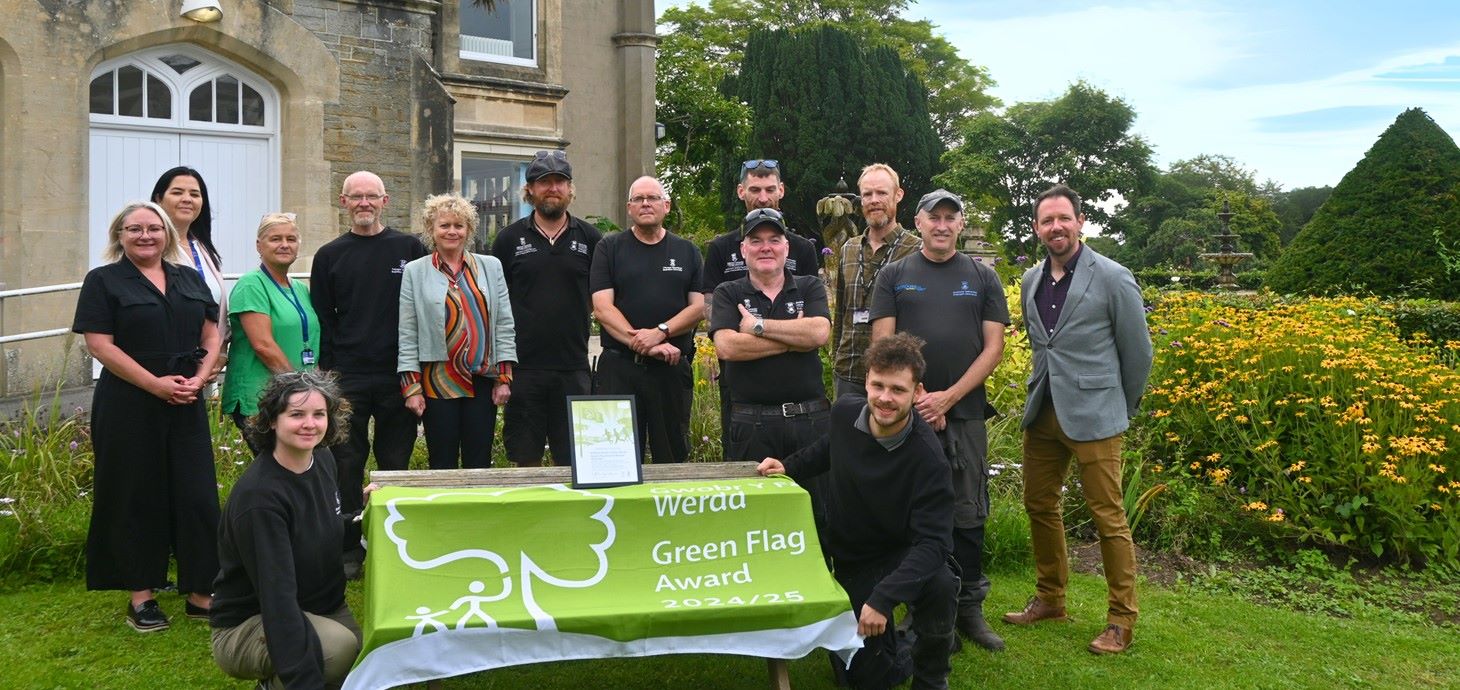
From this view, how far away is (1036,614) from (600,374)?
2.53m

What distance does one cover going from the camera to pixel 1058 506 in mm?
5816

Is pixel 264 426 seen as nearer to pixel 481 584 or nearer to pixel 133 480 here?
pixel 481 584

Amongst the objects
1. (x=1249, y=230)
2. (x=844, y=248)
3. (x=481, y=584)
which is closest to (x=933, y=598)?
(x=481, y=584)

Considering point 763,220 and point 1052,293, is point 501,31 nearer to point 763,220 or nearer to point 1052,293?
point 763,220

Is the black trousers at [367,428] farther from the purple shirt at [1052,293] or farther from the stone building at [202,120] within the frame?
the stone building at [202,120]

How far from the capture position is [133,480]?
5.35 meters

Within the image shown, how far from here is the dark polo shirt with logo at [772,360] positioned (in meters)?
5.43

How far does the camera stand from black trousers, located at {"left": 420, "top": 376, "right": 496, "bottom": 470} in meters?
5.98

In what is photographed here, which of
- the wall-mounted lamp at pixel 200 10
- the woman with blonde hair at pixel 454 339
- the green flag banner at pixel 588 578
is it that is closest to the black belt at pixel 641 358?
the woman with blonde hair at pixel 454 339

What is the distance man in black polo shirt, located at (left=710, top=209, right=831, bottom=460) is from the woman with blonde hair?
4.02ft

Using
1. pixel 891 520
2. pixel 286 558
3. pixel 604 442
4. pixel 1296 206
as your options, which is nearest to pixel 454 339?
pixel 604 442

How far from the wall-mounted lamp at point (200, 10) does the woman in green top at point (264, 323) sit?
674cm

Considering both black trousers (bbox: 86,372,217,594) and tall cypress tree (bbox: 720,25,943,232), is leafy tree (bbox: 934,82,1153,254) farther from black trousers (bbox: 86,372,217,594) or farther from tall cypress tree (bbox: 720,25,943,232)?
black trousers (bbox: 86,372,217,594)

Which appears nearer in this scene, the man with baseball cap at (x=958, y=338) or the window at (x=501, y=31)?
the man with baseball cap at (x=958, y=338)
